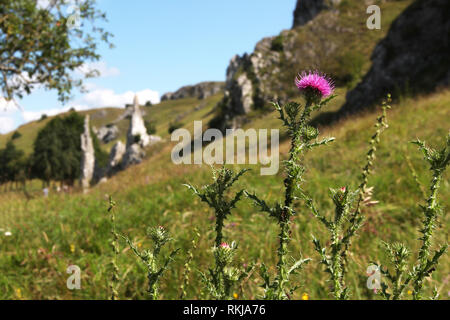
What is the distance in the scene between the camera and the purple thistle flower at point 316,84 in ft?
4.09

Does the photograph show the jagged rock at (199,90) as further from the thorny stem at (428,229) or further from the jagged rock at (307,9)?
the thorny stem at (428,229)

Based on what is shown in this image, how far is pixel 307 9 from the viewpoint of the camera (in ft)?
218

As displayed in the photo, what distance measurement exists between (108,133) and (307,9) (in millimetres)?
76783

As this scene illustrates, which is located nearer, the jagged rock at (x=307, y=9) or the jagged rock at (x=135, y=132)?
the jagged rock at (x=135, y=132)

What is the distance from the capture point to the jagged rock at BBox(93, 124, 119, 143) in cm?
11162

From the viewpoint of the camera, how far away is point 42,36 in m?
13.2

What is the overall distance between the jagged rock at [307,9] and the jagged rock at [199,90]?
64686mm

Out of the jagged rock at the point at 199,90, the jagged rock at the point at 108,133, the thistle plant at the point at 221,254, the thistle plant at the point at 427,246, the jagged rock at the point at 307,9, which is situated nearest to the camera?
the thistle plant at the point at 221,254

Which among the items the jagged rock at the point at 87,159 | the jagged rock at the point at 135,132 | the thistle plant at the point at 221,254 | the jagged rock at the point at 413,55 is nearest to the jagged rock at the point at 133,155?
the jagged rock at the point at 135,132

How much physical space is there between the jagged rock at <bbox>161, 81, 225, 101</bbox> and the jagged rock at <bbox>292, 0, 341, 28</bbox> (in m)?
64.7

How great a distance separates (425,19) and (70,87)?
75.3ft

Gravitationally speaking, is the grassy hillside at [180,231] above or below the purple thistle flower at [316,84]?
below

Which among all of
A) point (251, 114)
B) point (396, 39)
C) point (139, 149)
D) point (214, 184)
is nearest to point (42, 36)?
point (214, 184)

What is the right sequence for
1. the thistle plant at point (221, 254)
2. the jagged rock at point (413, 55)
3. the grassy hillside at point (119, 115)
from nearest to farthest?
1. the thistle plant at point (221, 254)
2. the jagged rock at point (413, 55)
3. the grassy hillside at point (119, 115)
